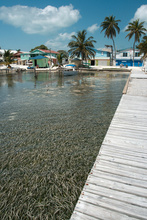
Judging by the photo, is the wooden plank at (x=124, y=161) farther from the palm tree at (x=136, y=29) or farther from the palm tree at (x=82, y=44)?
the palm tree at (x=136, y=29)

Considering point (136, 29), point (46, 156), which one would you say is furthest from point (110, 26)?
point (46, 156)

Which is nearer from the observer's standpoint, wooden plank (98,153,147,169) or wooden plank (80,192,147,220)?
wooden plank (80,192,147,220)

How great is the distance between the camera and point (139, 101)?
875 cm

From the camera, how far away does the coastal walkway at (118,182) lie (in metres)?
2.49

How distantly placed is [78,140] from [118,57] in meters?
64.0

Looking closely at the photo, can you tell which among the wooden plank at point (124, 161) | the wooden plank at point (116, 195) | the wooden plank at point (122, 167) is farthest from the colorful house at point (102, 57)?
the wooden plank at point (116, 195)

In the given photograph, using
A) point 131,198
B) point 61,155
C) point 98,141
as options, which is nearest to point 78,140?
point 98,141

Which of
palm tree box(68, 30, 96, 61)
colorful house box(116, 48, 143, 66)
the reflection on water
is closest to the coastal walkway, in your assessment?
the reflection on water

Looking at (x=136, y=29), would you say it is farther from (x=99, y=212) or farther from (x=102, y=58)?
(x=99, y=212)

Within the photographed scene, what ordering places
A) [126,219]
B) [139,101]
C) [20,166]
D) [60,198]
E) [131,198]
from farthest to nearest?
[139,101] < [20,166] < [60,198] < [131,198] < [126,219]

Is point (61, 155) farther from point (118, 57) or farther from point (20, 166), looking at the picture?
point (118, 57)

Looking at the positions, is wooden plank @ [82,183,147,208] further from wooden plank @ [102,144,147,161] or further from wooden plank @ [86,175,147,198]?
wooden plank @ [102,144,147,161]

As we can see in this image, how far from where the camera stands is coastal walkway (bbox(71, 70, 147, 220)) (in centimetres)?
249

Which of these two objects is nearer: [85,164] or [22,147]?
[85,164]
